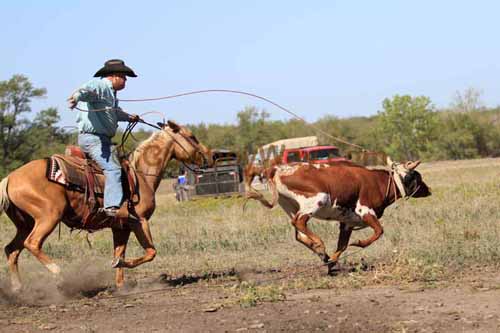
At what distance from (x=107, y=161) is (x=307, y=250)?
4398 mm

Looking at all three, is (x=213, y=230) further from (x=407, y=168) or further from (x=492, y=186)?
(x=492, y=186)

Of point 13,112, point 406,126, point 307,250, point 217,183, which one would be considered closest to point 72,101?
point 307,250

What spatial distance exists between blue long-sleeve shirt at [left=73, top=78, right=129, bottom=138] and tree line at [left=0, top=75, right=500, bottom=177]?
144 feet

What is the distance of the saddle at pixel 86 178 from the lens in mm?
9648

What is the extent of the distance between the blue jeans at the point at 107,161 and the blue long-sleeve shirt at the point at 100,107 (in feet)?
0.32

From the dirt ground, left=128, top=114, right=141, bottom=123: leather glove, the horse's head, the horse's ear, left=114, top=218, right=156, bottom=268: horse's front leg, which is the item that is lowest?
the dirt ground

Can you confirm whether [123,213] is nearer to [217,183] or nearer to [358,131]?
[217,183]

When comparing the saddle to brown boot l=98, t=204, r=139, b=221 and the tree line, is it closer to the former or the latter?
brown boot l=98, t=204, r=139, b=221

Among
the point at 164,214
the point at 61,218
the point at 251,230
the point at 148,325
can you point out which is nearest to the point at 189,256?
the point at 251,230

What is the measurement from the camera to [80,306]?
29.1 ft

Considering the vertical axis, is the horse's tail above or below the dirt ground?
above

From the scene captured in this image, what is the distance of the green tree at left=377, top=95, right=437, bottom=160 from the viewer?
8431 centimetres

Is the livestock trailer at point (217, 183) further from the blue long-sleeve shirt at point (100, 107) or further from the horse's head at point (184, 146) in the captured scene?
the blue long-sleeve shirt at point (100, 107)

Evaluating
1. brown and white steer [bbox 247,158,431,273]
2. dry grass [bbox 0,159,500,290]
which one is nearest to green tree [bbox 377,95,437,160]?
dry grass [bbox 0,159,500,290]
